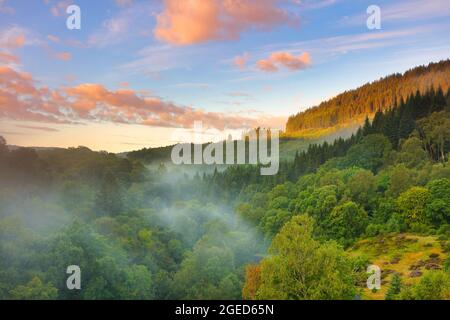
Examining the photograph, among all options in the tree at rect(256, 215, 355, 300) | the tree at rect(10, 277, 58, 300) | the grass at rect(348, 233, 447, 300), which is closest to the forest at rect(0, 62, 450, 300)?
the tree at rect(256, 215, 355, 300)

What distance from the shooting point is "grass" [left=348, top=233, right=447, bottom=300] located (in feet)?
293

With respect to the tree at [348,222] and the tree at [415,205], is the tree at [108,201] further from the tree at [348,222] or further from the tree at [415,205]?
the tree at [415,205]

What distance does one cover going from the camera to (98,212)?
129 m

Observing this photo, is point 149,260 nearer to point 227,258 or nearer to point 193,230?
point 227,258

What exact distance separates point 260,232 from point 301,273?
100906 millimetres

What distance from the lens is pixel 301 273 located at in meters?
45.1

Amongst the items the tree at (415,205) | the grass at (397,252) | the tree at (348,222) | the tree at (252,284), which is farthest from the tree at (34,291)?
the tree at (415,205)

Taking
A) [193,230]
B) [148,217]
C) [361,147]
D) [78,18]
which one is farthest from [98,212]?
[361,147]

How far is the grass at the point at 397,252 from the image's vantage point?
293 feet

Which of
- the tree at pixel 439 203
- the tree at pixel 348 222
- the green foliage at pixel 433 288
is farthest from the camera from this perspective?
the tree at pixel 348 222

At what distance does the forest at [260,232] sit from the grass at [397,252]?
423 mm

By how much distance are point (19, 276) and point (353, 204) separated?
88.4 meters

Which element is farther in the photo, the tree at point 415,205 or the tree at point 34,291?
the tree at point 415,205

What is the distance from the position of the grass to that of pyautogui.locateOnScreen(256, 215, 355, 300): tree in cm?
3815
